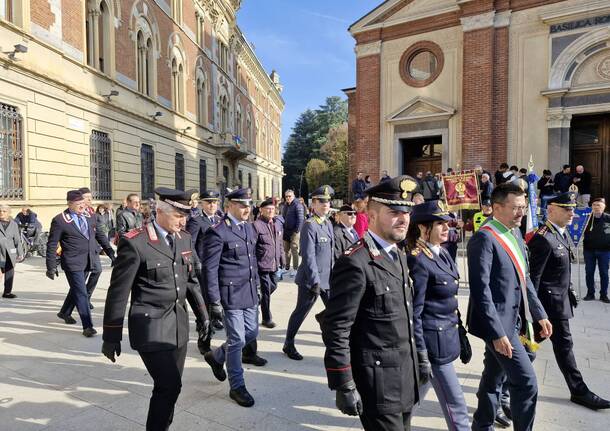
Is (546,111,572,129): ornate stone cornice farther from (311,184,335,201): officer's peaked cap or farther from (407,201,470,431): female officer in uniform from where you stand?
(407,201,470,431): female officer in uniform

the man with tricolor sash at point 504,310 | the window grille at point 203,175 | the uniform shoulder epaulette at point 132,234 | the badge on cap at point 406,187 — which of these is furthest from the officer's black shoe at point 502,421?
the window grille at point 203,175

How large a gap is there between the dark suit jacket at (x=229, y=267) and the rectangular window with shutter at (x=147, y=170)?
57.8 feet

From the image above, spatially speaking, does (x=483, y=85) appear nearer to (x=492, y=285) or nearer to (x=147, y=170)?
(x=492, y=285)

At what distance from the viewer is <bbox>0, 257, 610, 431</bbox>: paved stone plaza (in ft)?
11.7

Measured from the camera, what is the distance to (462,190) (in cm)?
1074

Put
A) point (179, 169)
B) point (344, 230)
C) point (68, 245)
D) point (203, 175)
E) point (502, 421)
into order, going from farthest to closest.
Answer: point (203, 175), point (179, 169), point (68, 245), point (344, 230), point (502, 421)

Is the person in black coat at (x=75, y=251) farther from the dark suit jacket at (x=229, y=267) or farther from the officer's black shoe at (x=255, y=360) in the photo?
the dark suit jacket at (x=229, y=267)

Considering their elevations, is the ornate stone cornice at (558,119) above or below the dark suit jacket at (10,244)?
above

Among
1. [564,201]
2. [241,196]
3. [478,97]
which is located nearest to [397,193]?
[241,196]

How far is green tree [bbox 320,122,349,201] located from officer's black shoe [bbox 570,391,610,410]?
41474mm

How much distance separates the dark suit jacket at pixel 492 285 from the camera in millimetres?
2971

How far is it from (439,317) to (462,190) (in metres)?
8.48

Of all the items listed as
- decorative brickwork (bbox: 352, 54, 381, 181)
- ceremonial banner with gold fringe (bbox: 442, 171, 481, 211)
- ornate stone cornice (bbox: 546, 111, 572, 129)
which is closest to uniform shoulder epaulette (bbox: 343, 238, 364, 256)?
ceremonial banner with gold fringe (bbox: 442, 171, 481, 211)

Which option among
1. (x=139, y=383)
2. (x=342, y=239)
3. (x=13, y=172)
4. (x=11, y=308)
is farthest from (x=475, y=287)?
(x=13, y=172)
